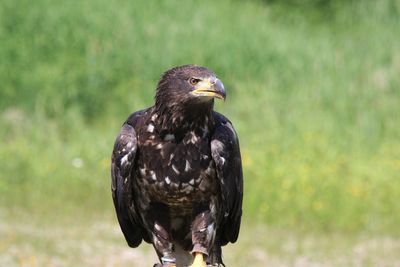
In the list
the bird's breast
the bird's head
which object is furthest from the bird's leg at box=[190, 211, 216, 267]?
the bird's head

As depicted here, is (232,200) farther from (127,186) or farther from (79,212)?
(79,212)

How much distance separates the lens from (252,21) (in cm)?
2227

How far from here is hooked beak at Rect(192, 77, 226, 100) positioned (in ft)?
23.1

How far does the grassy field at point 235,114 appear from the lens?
15258mm

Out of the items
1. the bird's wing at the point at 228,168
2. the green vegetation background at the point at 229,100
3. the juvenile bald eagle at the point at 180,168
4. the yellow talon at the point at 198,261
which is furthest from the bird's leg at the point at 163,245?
the green vegetation background at the point at 229,100

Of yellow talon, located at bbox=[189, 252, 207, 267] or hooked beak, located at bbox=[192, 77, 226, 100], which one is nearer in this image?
hooked beak, located at bbox=[192, 77, 226, 100]

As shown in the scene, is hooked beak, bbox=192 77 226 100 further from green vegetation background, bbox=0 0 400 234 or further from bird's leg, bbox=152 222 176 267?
green vegetation background, bbox=0 0 400 234

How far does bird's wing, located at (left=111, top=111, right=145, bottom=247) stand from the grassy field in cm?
501

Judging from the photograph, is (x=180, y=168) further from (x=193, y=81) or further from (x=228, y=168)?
(x=193, y=81)

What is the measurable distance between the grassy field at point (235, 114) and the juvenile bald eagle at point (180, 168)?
535 cm

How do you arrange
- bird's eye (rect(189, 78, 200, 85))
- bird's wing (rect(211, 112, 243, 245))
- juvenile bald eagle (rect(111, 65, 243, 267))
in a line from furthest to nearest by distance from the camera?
bird's wing (rect(211, 112, 243, 245)) < juvenile bald eagle (rect(111, 65, 243, 267)) < bird's eye (rect(189, 78, 200, 85))

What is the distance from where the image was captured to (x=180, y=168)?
7312 mm

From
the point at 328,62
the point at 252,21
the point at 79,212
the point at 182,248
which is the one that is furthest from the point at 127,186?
the point at 252,21

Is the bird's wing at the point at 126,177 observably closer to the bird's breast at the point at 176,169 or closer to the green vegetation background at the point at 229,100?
the bird's breast at the point at 176,169
